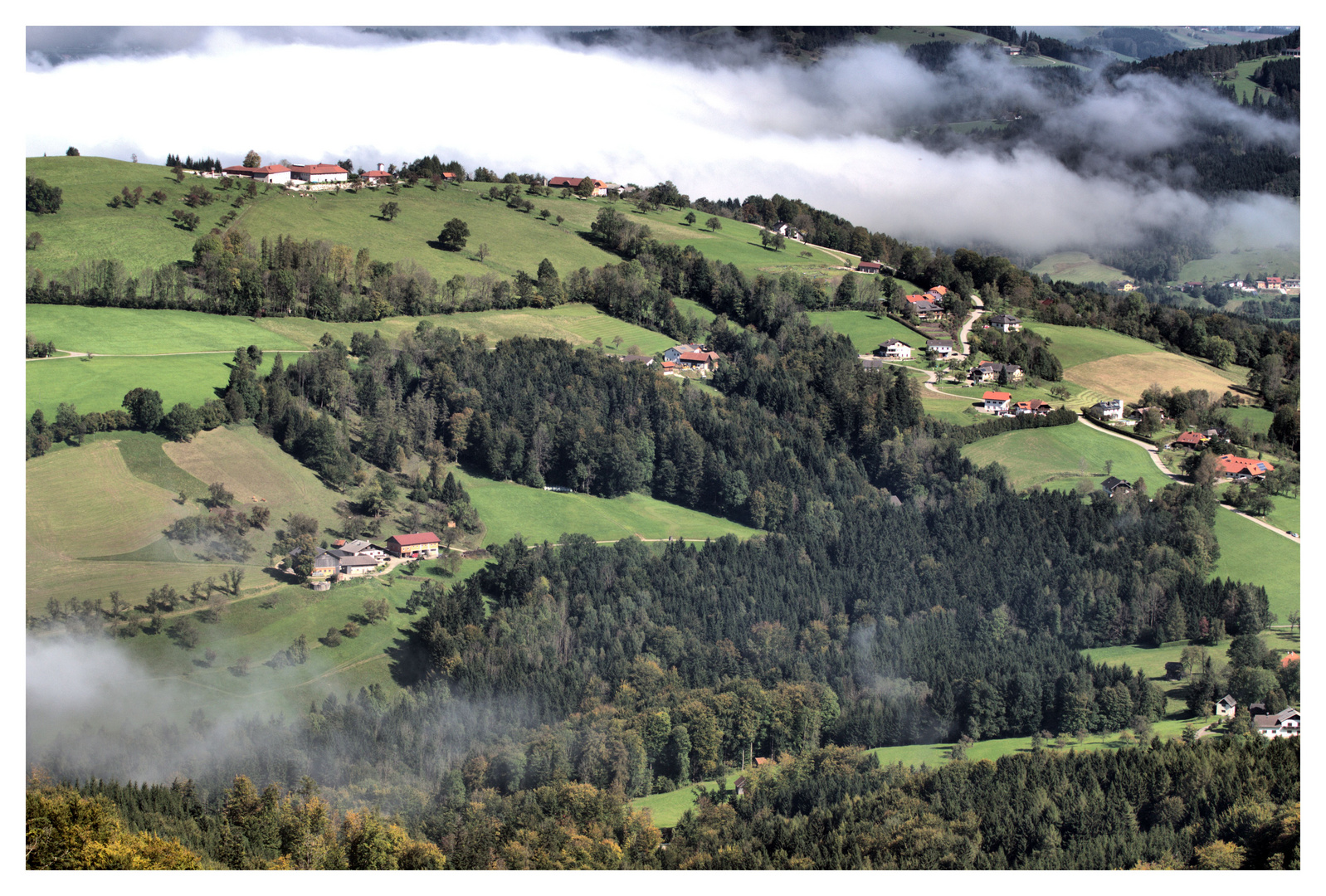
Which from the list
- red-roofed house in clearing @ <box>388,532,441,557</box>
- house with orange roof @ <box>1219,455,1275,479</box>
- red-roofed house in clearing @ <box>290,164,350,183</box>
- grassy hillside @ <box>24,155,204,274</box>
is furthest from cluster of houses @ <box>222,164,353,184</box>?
house with orange roof @ <box>1219,455,1275,479</box>

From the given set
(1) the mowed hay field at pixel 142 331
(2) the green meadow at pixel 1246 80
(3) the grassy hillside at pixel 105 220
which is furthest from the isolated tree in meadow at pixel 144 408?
(2) the green meadow at pixel 1246 80

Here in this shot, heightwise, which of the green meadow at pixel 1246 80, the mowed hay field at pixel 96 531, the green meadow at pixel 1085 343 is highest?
the green meadow at pixel 1246 80

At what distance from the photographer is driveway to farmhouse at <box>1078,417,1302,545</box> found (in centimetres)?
7512

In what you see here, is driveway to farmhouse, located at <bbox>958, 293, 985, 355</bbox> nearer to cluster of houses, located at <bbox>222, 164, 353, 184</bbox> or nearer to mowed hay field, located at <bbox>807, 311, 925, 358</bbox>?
mowed hay field, located at <bbox>807, 311, 925, 358</bbox>

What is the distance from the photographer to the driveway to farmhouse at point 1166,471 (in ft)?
246

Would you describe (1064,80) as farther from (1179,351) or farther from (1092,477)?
(1092,477)

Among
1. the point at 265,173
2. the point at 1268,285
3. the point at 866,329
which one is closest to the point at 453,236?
the point at 265,173

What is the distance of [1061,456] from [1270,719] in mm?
28813

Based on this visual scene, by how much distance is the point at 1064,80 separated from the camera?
16938 centimetres

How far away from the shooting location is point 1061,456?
84.2 m

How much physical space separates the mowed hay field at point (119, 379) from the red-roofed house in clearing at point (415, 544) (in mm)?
15583

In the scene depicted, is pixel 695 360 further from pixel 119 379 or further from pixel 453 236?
pixel 119 379

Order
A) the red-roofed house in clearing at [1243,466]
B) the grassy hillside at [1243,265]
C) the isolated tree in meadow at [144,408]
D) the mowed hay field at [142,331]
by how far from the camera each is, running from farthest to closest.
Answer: the grassy hillside at [1243,265] < the red-roofed house in clearing at [1243,466] < the mowed hay field at [142,331] < the isolated tree in meadow at [144,408]

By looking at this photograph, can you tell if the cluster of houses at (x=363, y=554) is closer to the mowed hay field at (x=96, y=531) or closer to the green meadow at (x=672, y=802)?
the mowed hay field at (x=96, y=531)
